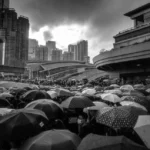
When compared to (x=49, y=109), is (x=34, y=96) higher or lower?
higher

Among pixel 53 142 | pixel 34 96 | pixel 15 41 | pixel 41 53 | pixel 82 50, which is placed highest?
pixel 82 50

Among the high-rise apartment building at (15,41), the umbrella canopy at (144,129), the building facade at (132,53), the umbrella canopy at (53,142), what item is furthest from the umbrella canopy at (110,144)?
the high-rise apartment building at (15,41)

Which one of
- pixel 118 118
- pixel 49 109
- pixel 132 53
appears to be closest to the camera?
pixel 118 118

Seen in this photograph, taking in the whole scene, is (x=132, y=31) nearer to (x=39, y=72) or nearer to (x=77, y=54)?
(x=39, y=72)

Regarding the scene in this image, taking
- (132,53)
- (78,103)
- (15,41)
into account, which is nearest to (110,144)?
(78,103)

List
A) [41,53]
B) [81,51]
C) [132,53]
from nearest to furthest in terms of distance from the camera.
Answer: [132,53] < [41,53] < [81,51]

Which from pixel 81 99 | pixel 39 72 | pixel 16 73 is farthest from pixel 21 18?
pixel 81 99

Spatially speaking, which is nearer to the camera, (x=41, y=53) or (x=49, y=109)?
(x=49, y=109)

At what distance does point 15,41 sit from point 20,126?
66.9 m

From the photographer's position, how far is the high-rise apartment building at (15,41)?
2368 inches

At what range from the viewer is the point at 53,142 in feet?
9.48

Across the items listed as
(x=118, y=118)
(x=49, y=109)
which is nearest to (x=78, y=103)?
(x=49, y=109)

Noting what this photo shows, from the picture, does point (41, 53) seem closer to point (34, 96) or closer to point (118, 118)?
point (34, 96)

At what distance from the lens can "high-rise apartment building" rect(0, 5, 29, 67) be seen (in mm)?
60156
